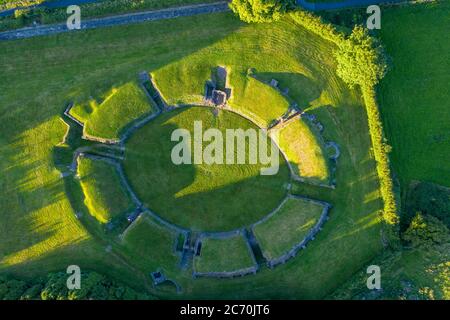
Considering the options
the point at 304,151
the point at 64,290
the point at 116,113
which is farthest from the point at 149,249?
the point at 304,151

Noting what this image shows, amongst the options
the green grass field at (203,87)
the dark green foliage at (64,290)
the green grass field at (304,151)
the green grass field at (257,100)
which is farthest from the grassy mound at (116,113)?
the green grass field at (304,151)

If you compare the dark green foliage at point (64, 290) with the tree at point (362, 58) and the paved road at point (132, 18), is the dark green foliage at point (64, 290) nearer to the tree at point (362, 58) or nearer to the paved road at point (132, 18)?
the paved road at point (132, 18)

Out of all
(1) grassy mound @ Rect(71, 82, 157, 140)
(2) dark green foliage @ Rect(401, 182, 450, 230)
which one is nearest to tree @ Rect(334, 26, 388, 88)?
(2) dark green foliage @ Rect(401, 182, 450, 230)

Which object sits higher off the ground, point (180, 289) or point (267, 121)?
point (267, 121)

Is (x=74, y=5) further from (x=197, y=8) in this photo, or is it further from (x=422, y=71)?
(x=422, y=71)

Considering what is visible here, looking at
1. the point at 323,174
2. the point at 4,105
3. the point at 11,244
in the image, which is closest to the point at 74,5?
the point at 4,105
